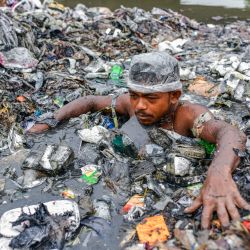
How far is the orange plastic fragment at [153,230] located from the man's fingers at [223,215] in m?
0.41

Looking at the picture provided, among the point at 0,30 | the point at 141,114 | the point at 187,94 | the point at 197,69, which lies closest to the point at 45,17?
the point at 0,30

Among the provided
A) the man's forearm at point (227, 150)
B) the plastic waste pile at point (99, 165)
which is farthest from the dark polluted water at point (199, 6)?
the man's forearm at point (227, 150)

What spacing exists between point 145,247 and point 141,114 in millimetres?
1198

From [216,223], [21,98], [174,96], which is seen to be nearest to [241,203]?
[216,223]

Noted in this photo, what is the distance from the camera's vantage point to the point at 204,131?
3.24m

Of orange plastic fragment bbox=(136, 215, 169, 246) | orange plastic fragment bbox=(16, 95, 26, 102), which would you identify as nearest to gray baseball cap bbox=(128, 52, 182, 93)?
orange plastic fragment bbox=(136, 215, 169, 246)

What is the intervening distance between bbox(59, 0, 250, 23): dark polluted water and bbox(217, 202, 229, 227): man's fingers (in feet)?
38.0

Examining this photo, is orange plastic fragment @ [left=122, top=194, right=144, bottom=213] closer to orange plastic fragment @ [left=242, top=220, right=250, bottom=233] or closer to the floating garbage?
the floating garbage

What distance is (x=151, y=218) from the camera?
2.73 m

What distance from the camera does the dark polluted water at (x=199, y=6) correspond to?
13.7 m

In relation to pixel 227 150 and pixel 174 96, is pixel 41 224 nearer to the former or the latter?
pixel 227 150

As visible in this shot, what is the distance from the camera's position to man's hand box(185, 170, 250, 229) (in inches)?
91.1

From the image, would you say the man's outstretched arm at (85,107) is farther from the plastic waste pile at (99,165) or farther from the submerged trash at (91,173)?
the submerged trash at (91,173)

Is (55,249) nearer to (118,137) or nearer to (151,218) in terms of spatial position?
(151,218)
